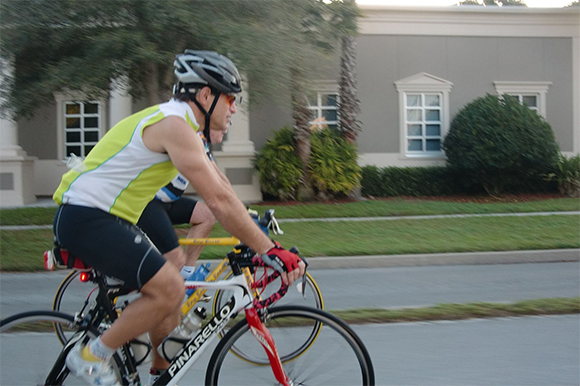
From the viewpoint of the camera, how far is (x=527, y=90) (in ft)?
62.0

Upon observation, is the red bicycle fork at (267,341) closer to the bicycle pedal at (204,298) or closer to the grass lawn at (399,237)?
the bicycle pedal at (204,298)

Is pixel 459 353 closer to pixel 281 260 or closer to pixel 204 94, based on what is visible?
pixel 281 260

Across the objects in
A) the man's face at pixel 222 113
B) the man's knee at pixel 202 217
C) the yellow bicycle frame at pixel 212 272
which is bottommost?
the yellow bicycle frame at pixel 212 272

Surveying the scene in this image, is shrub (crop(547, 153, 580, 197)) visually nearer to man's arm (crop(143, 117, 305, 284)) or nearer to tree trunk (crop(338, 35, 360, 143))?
tree trunk (crop(338, 35, 360, 143))

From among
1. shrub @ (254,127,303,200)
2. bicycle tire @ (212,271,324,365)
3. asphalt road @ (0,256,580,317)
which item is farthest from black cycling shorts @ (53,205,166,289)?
shrub @ (254,127,303,200)

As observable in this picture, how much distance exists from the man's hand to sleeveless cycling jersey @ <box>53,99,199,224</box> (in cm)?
65

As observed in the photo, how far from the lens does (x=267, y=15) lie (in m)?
9.83

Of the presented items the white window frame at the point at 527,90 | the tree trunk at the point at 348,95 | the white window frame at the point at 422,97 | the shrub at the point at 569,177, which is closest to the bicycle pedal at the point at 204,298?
the tree trunk at the point at 348,95

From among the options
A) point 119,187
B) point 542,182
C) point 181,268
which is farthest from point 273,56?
point 542,182

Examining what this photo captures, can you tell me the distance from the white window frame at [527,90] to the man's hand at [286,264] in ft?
57.3

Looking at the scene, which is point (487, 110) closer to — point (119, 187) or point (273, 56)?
point (273, 56)

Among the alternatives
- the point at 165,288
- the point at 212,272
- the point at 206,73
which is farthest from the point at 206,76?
the point at 212,272

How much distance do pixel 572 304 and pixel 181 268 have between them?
4.06m

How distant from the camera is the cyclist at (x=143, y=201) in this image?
2.73 m
